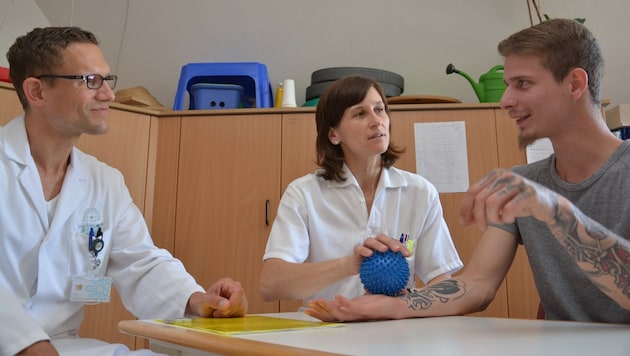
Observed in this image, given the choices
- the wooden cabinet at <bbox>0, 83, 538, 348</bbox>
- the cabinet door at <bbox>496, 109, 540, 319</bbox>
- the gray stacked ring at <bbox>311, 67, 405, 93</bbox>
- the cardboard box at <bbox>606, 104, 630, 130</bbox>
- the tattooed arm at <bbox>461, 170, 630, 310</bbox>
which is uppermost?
Answer: the gray stacked ring at <bbox>311, 67, 405, 93</bbox>

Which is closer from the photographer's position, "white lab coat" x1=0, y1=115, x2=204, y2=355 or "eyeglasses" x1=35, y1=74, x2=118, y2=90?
"white lab coat" x1=0, y1=115, x2=204, y2=355

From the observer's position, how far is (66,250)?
167 centimetres

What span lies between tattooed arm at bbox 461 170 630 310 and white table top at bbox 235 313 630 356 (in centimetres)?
10

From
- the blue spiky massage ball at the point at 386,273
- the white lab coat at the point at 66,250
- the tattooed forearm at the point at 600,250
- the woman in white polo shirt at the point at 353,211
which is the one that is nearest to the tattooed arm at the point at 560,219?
the tattooed forearm at the point at 600,250

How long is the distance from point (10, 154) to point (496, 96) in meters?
2.23

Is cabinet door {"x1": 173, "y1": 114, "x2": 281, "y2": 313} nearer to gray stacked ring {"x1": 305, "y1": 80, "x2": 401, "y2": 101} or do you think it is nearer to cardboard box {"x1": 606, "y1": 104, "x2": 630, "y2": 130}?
gray stacked ring {"x1": 305, "y1": 80, "x2": 401, "y2": 101}

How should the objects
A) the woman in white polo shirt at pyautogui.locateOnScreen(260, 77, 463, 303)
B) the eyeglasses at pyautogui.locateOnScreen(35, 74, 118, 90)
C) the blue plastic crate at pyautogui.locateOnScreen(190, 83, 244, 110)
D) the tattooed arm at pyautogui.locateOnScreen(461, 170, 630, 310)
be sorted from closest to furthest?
the tattooed arm at pyautogui.locateOnScreen(461, 170, 630, 310)
the woman in white polo shirt at pyautogui.locateOnScreen(260, 77, 463, 303)
the eyeglasses at pyautogui.locateOnScreen(35, 74, 118, 90)
the blue plastic crate at pyautogui.locateOnScreen(190, 83, 244, 110)

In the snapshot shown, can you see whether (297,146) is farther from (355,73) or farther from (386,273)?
(386,273)

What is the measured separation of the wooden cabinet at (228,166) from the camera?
103 inches

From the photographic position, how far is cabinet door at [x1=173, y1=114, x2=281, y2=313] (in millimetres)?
2629

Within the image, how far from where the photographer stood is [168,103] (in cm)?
333

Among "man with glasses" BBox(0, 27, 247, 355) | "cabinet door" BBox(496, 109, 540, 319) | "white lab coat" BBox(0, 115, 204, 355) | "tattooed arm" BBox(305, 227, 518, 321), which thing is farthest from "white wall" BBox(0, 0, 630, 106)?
"tattooed arm" BBox(305, 227, 518, 321)

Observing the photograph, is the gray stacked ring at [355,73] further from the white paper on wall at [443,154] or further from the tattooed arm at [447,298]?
the tattooed arm at [447,298]

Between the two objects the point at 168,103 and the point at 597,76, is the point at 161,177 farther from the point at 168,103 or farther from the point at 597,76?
the point at 597,76
